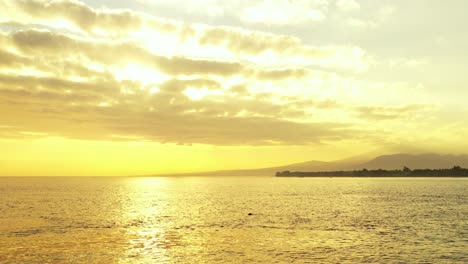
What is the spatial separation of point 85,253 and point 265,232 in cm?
2741

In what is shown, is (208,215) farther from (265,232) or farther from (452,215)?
(452,215)

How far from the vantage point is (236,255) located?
46.5 meters

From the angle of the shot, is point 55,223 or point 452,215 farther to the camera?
point 452,215

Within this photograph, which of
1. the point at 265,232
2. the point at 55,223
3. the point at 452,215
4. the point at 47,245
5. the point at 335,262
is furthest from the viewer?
the point at 452,215

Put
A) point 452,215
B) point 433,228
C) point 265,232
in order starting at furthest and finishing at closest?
point 452,215 < point 433,228 < point 265,232

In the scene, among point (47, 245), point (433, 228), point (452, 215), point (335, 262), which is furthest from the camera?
point (452, 215)

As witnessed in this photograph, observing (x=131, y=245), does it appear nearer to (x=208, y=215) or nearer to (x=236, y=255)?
(x=236, y=255)

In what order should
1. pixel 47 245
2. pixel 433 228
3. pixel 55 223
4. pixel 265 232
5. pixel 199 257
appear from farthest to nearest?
pixel 55 223 < pixel 433 228 < pixel 265 232 < pixel 47 245 < pixel 199 257

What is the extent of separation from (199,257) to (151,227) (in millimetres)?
27121

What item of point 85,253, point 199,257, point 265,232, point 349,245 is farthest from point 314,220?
point 85,253

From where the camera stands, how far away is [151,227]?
7062cm

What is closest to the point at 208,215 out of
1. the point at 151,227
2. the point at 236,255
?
the point at 151,227

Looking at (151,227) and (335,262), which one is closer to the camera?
(335,262)

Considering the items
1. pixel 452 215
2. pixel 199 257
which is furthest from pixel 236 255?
pixel 452 215
